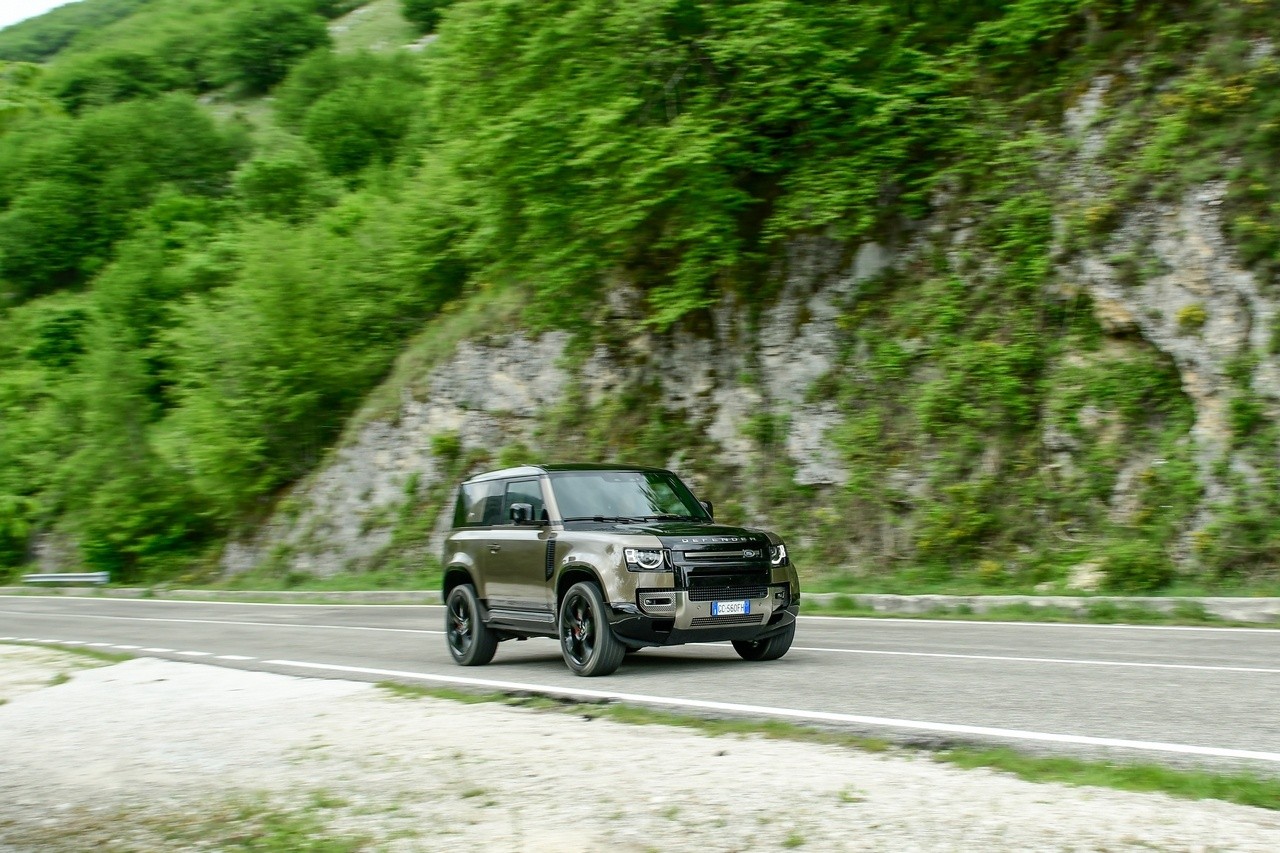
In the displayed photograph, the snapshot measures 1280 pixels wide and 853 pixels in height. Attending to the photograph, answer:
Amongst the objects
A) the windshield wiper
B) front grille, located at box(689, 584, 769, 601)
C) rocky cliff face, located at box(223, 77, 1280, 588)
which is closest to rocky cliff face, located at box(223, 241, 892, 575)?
rocky cliff face, located at box(223, 77, 1280, 588)

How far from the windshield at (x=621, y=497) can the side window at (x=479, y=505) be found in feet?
3.30

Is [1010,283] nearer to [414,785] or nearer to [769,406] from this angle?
[769,406]

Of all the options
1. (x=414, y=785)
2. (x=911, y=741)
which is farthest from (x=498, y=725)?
(x=911, y=741)

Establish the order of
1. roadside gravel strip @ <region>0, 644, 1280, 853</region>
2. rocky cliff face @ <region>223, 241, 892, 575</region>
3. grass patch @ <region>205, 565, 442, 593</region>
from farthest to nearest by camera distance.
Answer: grass patch @ <region>205, 565, 442, 593</region> → rocky cliff face @ <region>223, 241, 892, 575</region> → roadside gravel strip @ <region>0, 644, 1280, 853</region>

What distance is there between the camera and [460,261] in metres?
33.5

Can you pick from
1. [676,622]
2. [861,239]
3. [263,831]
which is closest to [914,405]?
[861,239]

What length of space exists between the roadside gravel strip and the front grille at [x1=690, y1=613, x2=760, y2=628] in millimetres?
1937

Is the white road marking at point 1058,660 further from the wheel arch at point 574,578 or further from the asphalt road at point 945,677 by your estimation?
the wheel arch at point 574,578

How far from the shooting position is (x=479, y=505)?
41.7 feet

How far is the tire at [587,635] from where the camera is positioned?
33.7 feet

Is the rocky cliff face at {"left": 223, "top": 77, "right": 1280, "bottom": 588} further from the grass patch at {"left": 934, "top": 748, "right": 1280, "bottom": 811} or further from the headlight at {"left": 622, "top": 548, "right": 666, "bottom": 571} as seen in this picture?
the grass patch at {"left": 934, "top": 748, "right": 1280, "bottom": 811}

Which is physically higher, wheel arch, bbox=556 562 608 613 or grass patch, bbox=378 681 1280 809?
wheel arch, bbox=556 562 608 613

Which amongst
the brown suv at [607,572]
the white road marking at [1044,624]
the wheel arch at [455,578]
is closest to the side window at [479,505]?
the brown suv at [607,572]

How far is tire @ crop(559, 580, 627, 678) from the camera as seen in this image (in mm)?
10266
